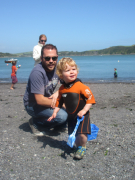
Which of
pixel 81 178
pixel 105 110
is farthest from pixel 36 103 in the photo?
pixel 105 110

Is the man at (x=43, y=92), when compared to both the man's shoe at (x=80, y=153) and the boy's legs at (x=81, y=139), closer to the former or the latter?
the boy's legs at (x=81, y=139)

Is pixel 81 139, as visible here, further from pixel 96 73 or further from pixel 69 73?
pixel 96 73

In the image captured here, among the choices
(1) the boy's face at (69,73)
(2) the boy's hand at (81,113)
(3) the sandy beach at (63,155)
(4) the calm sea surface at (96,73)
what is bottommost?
(4) the calm sea surface at (96,73)

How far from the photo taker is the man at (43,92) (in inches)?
151

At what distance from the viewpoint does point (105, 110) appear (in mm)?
6469

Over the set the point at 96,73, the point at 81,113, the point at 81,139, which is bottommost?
the point at 96,73

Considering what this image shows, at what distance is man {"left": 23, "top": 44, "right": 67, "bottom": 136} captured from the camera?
12.6ft

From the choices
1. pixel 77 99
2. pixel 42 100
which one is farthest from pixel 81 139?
pixel 42 100

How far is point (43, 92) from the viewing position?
3863 mm

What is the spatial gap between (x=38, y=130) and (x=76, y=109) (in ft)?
5.15

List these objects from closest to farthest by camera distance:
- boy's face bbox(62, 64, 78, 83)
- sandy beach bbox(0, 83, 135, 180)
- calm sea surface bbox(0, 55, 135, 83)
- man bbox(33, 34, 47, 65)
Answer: sandy beach bbox(0, 83, 135, 180)
boy's face bbox(62, 64, 78, 83)
man bbox(33, 34, 47, 65)
calm sea surface bbox(0, 55, 135, 83)

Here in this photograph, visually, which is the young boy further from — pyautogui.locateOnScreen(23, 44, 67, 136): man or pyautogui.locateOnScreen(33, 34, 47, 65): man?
pyautogui.locateOnScreen(33, 34, 47, 65): man

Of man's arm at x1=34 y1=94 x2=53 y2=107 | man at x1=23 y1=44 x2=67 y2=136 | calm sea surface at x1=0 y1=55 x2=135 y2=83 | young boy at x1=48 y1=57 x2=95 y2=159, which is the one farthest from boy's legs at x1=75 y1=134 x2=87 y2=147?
calm sea surface at x1=0 y1=55 x2=135 y2=83

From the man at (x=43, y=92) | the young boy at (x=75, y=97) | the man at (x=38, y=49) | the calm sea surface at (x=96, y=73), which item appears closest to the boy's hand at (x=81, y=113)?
the young boy at (x=75, y=97)
